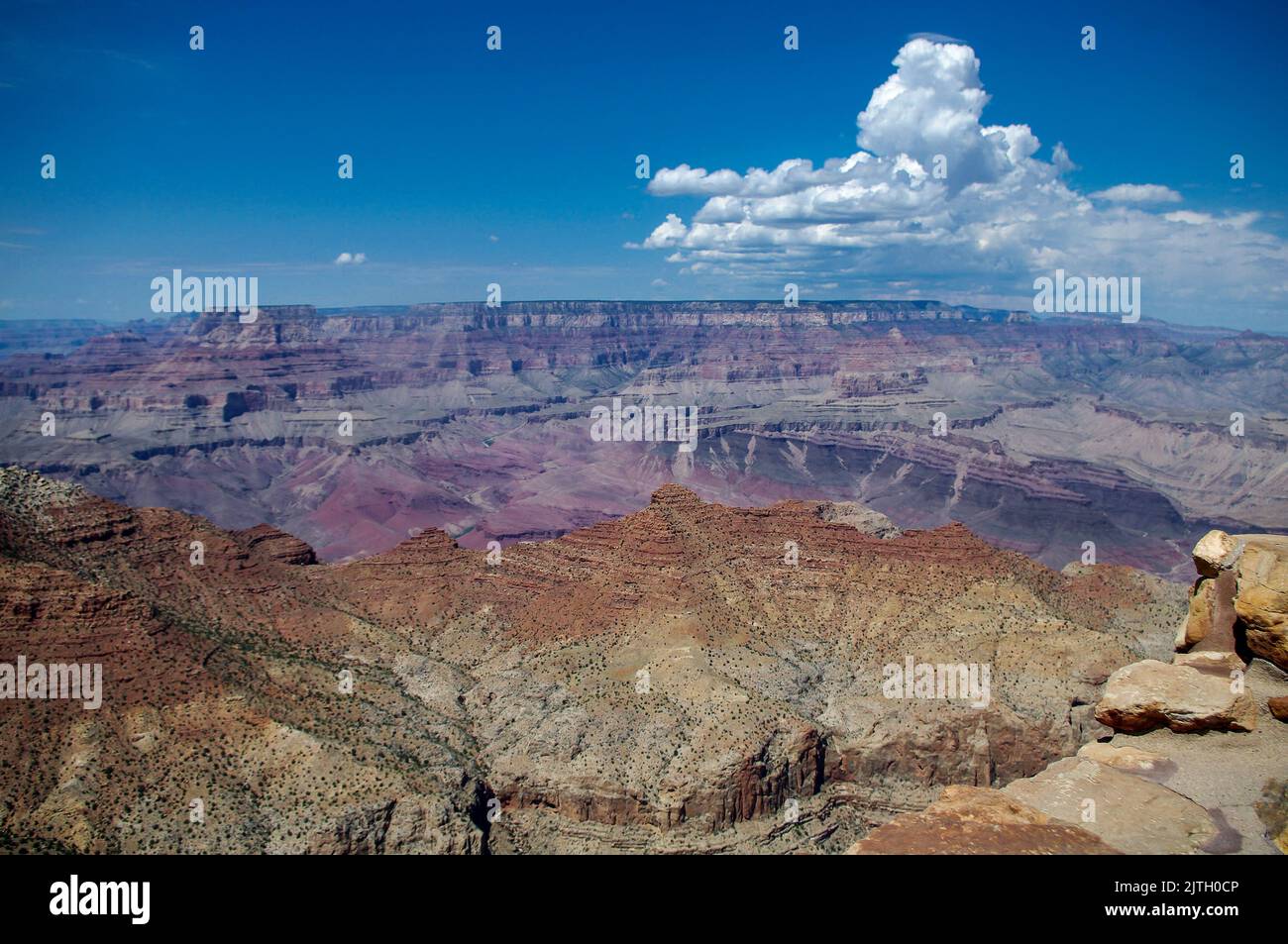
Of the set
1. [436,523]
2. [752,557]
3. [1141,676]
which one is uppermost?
[1141,676]

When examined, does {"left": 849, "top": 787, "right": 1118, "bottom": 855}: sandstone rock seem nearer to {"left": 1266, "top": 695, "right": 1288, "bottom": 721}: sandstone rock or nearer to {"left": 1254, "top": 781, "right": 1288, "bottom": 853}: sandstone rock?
{"left": 1254, "top": 781, "right": 1288, "bottom": 853}: sandstone rock

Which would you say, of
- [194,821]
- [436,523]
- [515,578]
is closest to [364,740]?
[194,821]

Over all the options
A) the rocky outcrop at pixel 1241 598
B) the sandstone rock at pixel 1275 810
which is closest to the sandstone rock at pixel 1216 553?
the rocky outcrop at pixel 1241 598

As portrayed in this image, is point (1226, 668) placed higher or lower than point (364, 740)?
higher

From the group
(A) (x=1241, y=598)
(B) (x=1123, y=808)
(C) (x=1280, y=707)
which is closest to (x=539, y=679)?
(B) (x=1123, y=808)

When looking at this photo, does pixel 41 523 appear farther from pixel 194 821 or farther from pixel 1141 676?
pixel 1141 676

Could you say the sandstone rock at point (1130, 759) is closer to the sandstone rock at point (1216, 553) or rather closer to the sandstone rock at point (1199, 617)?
the sandstone rock at point (1199, 617)
